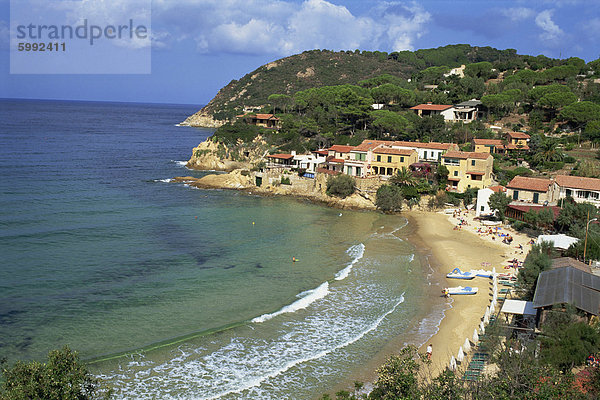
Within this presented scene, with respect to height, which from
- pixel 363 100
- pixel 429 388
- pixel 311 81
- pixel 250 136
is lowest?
pixel 429 388

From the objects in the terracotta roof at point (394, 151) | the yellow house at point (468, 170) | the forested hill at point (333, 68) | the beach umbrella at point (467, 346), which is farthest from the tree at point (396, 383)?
the forested hill at point (333, 68)

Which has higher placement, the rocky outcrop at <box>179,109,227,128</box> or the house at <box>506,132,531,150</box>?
the rocky outcrop at <box>179,109,227,128</box>

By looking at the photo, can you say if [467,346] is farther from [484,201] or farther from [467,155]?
[467,155]

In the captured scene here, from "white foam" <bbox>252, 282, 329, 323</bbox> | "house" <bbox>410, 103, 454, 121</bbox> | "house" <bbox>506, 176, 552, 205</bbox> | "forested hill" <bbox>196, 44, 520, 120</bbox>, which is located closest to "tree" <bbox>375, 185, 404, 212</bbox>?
"house" <bbox>506, 176, 552, 205</bbox>

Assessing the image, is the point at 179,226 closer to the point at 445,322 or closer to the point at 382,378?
the point at 445,322

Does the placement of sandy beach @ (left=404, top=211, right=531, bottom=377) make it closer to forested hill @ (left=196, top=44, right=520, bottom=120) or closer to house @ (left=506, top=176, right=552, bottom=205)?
house @ (left=506, top=176, right=552, bottom=205)

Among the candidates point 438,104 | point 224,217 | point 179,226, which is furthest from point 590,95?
point 179,226
